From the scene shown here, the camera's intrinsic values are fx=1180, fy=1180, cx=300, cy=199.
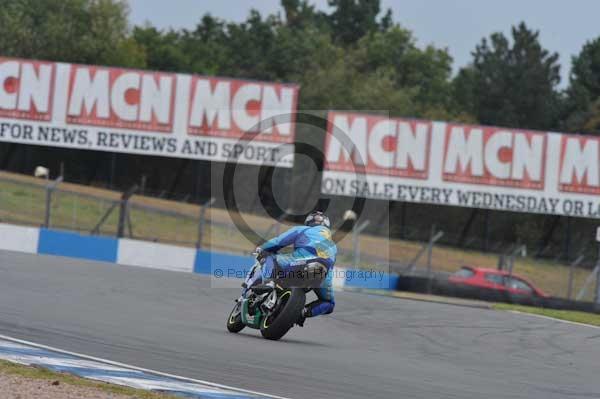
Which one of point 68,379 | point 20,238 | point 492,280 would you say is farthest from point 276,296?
point 20,238

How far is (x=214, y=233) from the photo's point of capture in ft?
101

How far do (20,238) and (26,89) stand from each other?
1296 centimetres

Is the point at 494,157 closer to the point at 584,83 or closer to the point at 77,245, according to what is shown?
the point at 77,245

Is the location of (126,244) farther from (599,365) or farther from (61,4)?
(61,4)

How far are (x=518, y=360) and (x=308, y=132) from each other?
35.6 meters

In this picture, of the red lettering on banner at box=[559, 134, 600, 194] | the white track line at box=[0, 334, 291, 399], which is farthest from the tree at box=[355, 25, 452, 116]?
the white track line at box=[0, 334, 291, 399]

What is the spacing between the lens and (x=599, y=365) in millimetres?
13133

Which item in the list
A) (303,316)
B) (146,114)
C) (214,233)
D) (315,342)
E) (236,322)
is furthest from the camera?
(146,114)

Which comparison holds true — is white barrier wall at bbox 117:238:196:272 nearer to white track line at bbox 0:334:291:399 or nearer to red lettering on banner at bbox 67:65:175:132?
red lettering on banner at bbox 67:65:175:132

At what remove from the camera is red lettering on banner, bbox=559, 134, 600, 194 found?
129 feet

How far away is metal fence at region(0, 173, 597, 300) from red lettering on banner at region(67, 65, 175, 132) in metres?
3.57

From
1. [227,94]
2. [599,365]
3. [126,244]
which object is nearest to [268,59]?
[227,94]

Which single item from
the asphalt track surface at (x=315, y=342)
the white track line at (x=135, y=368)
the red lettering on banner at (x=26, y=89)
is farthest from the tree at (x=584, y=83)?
the white track line at (x=135, y=368)

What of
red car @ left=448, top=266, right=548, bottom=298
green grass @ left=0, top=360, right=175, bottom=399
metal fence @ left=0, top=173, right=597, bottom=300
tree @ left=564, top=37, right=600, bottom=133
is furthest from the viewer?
tree @ left=564, top=37, right=600, bottom=133
